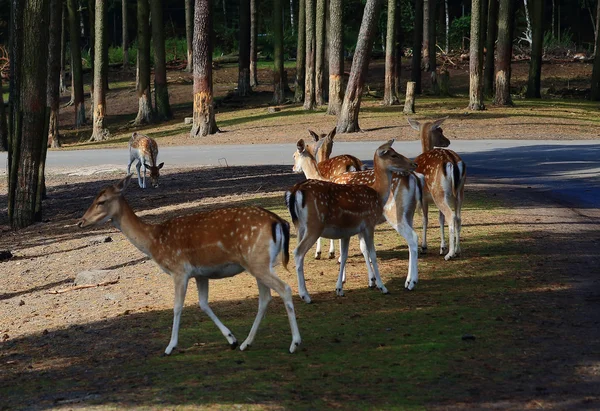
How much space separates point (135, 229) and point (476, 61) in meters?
28.1

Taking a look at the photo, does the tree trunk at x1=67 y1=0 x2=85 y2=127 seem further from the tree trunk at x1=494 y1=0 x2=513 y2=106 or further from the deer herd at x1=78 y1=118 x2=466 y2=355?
the deer herd at x1=78 y1=118 x2=466 y2=355

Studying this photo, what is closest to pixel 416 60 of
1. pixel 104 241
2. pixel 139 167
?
pixel 139 167

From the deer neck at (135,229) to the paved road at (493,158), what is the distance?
1050cm

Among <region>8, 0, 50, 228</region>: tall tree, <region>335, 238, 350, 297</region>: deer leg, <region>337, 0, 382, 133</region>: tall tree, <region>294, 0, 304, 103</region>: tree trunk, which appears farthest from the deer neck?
<region>294, 0, 304, 103</region>: tree trunk

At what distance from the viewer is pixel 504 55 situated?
121ft

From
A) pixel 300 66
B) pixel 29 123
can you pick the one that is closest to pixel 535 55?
pixel 300 66

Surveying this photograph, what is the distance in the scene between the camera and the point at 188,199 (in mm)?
18594

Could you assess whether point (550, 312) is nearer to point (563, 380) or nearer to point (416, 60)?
point (563, 380)

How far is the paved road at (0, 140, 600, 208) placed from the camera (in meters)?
20.2

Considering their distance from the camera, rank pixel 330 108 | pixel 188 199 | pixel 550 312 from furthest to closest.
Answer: pixel 330 108
pixel 188 199
pixel 550 312

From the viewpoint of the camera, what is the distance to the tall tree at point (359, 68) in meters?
30.7

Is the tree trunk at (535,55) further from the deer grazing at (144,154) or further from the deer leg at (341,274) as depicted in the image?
the deer leg at (341,274)

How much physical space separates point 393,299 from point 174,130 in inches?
1073

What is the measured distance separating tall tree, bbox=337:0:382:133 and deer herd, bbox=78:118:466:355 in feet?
53.1
